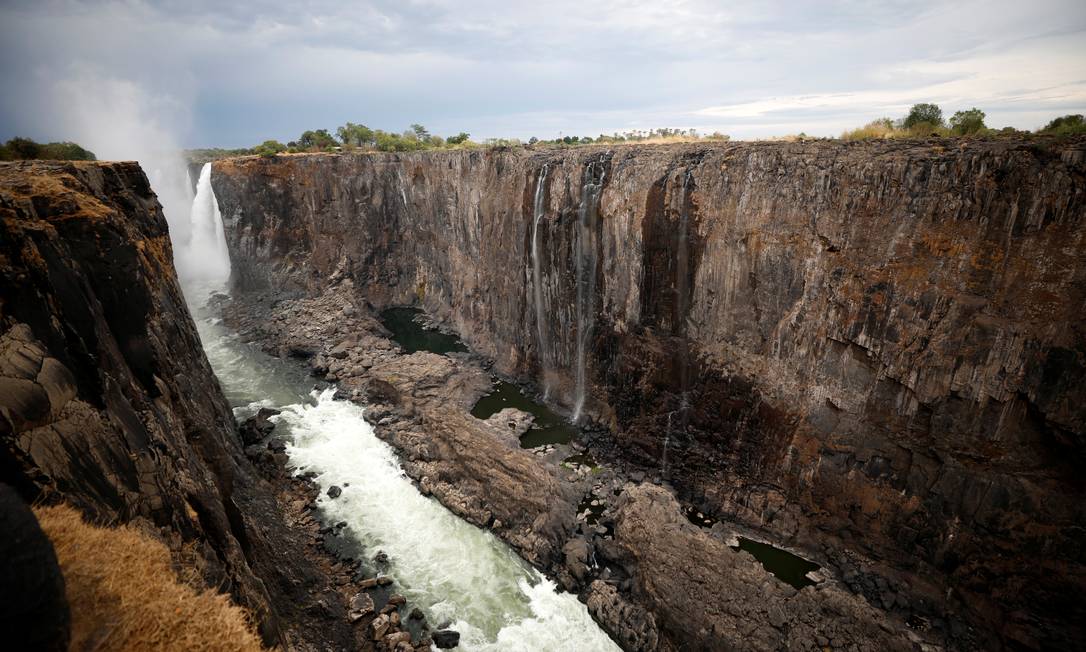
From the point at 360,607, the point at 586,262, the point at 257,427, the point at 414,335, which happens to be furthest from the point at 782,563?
the point at 414,335

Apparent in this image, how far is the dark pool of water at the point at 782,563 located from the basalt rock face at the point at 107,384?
1222 centimetres

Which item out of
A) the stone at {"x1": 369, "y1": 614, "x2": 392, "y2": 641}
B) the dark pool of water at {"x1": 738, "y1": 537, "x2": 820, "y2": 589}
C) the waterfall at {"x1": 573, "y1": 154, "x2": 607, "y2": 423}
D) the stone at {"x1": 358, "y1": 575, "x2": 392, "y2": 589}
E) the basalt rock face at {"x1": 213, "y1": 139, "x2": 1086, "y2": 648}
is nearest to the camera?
the basalt rock face at {"x1": 213, "y1": 139, "x2": 1086, "y2": 648}

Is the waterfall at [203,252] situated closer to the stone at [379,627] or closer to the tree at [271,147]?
the tree at [271,147]

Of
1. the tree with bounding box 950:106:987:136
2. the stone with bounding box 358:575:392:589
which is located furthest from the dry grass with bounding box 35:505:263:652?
the tree with bounding box 950:106:987:136

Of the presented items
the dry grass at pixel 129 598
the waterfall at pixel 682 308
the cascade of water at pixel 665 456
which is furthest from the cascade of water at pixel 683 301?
the dry grass at pixel 129 598

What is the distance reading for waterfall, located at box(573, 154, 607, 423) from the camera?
19516 millimetres

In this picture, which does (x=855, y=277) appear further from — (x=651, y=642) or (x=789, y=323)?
(x=651, y=642)

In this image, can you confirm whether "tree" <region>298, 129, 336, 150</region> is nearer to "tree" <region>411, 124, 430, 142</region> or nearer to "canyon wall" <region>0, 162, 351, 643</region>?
"tree" <region>411, 124, 430, 142</region>

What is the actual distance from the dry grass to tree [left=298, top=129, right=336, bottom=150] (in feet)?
146

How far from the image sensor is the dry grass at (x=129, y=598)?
15.5 ft

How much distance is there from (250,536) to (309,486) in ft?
18.8

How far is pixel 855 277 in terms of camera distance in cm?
1353

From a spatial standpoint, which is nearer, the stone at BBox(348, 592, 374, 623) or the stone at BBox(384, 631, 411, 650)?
the stone at BBox(384, 631, 411, 650)

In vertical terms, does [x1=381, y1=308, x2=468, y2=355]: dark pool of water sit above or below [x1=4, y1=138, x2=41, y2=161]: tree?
below
